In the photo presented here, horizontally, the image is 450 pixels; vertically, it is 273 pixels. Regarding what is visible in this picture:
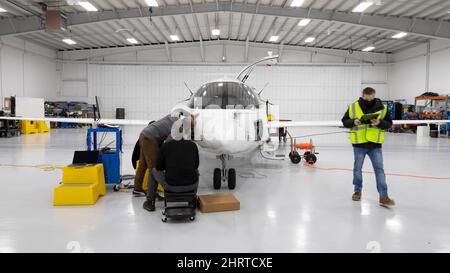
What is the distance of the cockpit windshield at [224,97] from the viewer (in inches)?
227

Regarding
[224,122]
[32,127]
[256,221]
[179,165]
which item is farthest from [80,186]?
[32,127]

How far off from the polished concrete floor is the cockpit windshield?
1.48 metres

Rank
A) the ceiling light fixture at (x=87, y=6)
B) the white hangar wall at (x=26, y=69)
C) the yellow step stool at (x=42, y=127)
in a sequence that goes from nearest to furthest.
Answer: the ceiling light fixture at (x=87, y=6) → the yellow step stool at (x=42, y=127) → the white hangar wall at (x=26, y=69)

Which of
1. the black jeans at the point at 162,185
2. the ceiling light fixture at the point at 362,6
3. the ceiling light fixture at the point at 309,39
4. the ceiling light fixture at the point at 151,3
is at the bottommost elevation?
the black jeans at the point at 162,185

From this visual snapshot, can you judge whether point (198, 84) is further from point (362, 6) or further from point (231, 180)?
point (231, 180)

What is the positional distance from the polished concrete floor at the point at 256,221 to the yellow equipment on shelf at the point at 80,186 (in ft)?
0.52

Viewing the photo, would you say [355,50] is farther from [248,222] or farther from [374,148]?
[248,222]

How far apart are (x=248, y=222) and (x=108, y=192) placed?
2.63m

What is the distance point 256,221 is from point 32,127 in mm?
16885

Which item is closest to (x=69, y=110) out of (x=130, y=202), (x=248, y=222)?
(x=130, y=202)

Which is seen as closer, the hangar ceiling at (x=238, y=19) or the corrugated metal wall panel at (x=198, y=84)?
the hangar ceiling at (x=238, y=19)

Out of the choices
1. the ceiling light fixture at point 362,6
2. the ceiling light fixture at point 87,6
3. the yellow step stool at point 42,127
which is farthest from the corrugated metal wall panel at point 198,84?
the ceiling light fixture at point 362,6

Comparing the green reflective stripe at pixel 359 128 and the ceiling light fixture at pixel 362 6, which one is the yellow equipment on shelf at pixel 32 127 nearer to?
the green reflective stripe at pixel 359 128
